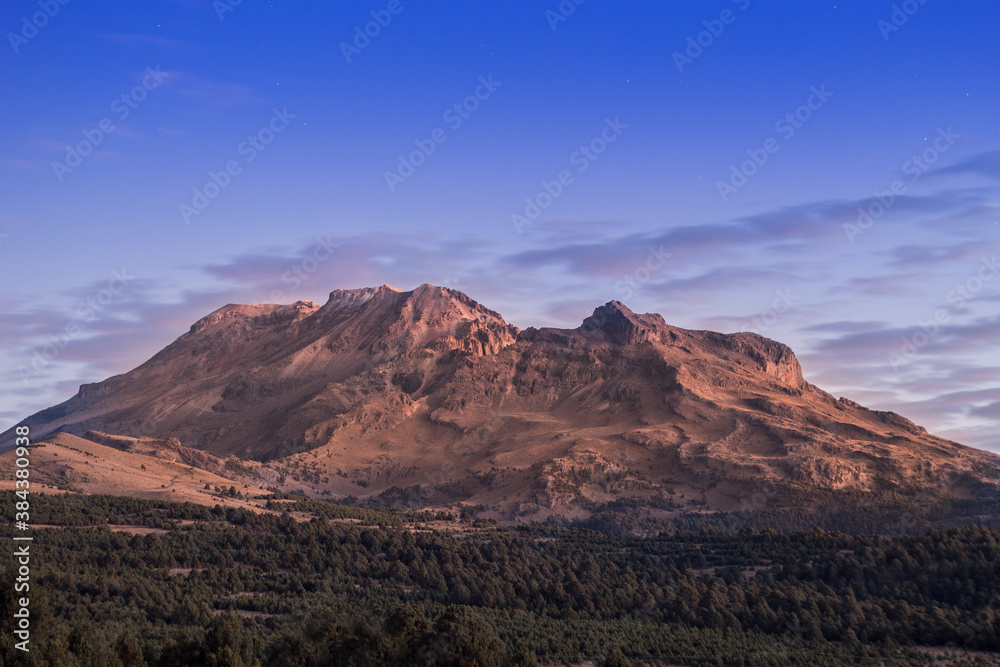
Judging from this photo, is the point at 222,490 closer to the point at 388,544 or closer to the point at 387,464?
the point at 388,544

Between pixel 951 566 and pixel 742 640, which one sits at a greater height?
pixel 951 566

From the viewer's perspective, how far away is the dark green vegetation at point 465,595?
5538cm

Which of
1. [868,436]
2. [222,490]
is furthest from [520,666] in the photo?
[868,436]

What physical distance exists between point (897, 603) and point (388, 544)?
49.8 m

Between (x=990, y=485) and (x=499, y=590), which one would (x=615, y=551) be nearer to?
(x=499, y=590)

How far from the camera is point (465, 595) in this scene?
8712cm

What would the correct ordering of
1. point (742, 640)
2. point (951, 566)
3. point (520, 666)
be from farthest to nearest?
point (951, 566)
point (742, 640)
point (520, 666)


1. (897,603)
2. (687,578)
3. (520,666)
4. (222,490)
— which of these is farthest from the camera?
(222,490)

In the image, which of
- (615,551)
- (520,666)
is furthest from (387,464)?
(520,666)

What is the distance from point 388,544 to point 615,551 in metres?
25.3

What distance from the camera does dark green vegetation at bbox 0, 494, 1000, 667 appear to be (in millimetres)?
55375

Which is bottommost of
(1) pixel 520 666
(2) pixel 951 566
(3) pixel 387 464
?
(1) pixel 520 666

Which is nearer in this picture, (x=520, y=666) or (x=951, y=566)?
(x=520, y=666)

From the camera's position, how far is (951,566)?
278ft
